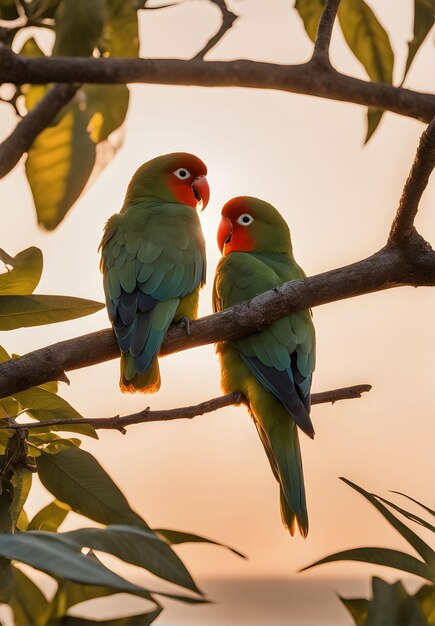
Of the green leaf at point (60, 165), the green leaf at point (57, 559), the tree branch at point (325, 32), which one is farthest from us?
the tree branch at point (325, 32)

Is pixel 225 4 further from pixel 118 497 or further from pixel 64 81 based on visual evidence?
pixel 118 497

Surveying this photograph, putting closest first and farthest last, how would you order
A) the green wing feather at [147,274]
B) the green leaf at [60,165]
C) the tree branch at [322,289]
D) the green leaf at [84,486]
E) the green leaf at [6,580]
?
the green leaf at [6,580], the green leaf at [60,165], the green leaf at [84,486], the tree branch at [322,289], the green wing feather at [147,274]

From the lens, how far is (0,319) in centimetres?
112

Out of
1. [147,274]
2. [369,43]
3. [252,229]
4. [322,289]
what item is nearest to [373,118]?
[369,43]

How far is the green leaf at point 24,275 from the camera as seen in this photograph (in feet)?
3.81

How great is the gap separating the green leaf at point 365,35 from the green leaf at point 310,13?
0.07m

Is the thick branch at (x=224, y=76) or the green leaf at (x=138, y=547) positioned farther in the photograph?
the thick branch at (x=224, y=76)

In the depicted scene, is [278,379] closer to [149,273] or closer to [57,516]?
[149,273]

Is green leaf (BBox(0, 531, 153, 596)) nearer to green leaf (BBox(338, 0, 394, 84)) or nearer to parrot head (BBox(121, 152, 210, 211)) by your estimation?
green leaf (BBox(338, 0, 394, 84))

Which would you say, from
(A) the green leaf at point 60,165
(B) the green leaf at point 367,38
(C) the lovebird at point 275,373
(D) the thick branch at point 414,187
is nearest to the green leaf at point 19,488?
(A) the green leaf at point 60,165

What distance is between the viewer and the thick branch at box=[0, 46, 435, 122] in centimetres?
68

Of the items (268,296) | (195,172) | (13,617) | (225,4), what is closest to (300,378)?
(268,296)

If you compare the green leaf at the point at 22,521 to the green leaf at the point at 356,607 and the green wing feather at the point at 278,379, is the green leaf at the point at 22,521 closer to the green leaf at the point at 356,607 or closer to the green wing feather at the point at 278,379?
the green leaf at the point at 356,607

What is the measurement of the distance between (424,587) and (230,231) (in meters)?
2.04
